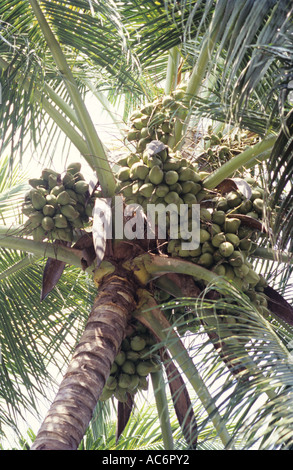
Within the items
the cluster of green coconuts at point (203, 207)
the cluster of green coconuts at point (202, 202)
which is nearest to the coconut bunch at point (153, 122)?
the cluster of green coconuts at point (202, 202)

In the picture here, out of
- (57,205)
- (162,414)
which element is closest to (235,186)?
(57,205)

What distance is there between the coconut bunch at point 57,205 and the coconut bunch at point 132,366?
0.60 metres

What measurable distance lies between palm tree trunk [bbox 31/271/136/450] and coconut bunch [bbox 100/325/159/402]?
0.20 meters

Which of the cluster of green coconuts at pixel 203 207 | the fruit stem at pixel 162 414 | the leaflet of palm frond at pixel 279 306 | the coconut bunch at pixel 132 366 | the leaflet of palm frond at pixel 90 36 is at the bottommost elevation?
the fruit stem at pixel 162 414

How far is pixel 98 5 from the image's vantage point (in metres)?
2.84

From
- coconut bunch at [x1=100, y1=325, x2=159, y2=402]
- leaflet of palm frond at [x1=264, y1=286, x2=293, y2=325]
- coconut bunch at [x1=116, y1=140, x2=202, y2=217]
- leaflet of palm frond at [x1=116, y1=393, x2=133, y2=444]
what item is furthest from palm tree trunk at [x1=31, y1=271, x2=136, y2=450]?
leaflet of palm frond at [x1=264, y1=286, x2=293, y2=325]

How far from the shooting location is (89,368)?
98.9 inches

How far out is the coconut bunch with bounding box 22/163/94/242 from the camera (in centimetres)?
297

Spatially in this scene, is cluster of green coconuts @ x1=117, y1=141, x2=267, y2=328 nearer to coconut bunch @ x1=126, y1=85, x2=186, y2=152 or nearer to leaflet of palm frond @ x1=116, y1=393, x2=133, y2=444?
coconut bunch @ x1=126, y1=85, x2=186, y2=152

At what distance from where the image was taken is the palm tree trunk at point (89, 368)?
2.21 m

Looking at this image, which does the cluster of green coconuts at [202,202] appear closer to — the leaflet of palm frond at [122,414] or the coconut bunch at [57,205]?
the coconut bunch at [57,205]

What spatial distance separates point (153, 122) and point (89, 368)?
128cm

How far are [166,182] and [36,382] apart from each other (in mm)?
1719

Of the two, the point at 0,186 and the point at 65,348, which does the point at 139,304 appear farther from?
the point at 0,186
